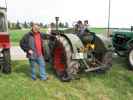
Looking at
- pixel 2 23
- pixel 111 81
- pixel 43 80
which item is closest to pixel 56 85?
pixel 43 80

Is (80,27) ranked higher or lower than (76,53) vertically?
higher

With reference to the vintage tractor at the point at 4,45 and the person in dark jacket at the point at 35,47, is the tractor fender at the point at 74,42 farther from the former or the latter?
the vintage tractor at the point at 4,45

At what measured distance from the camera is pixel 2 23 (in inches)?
428

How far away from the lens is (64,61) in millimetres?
10203

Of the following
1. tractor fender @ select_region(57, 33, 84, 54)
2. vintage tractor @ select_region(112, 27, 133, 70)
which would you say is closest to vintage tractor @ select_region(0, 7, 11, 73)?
tractor fender @ select_region(57, 33, 84, 54)

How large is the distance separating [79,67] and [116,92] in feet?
4.34

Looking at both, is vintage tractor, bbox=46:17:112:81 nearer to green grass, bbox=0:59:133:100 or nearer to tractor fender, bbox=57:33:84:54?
tractor fender, bbox=57:33:84:54

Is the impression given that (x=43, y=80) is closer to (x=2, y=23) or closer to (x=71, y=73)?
(x=71, y=73)

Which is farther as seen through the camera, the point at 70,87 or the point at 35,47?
the point at 35,47

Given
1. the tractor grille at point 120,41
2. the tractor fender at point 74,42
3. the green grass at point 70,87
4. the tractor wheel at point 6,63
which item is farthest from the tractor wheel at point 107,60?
the tractor wheel at point 6,63

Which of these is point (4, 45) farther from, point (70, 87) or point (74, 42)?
point (70, 87)

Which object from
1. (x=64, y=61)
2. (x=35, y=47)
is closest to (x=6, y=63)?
(x=35, y=47)

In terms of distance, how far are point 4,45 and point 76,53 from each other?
2231 millimetres

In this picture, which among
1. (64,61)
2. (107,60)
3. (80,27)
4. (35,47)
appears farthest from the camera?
(80,27)
